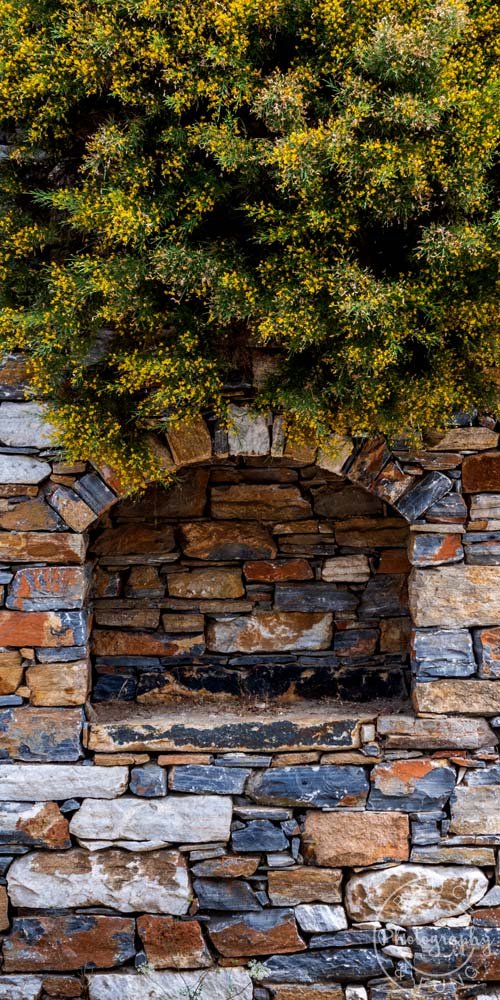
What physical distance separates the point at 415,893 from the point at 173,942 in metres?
1.14

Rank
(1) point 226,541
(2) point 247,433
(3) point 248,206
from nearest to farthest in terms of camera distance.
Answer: (3) point 248,206 < (2) point 247,433 < (1) point 226,541

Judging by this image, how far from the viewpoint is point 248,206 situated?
3.46m

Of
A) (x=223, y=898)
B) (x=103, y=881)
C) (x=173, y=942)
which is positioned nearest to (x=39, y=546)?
(x=103, y=881)

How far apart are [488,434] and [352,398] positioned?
732 mm

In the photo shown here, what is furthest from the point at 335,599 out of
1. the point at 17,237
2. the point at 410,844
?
the point at 17,237

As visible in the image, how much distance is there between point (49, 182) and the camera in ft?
12.8

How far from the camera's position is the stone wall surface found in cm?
407

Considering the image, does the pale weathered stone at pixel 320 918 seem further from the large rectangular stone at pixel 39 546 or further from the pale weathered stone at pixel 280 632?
the large rectangular stone at pixel 39 546

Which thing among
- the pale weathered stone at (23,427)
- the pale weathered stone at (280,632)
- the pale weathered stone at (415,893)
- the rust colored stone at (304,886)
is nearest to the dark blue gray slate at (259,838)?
the rust colored stone at (304,886)

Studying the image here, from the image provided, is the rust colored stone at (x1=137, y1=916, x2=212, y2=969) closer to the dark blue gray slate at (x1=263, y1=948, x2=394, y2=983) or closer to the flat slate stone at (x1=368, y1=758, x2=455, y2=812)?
the dark blue gray slate at (x1=263, y1=948, x2=394, y2=983)

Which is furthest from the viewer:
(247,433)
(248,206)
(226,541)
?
(226,541)

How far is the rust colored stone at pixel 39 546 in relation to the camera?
4074 millimetres

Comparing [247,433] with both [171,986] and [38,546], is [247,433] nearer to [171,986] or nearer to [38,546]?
[38,546]

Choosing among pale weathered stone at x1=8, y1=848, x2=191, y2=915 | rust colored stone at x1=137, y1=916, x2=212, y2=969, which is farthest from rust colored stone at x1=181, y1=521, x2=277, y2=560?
rust colored stone at x1=137, y1=916, x2=212, y2=969
